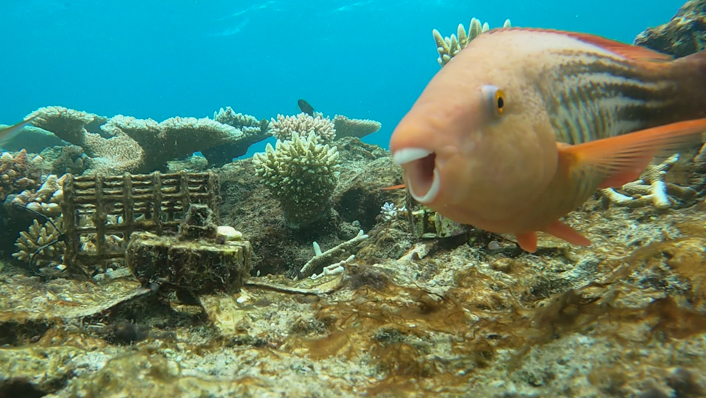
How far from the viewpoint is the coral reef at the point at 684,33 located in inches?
211

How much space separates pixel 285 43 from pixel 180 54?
28.7 m

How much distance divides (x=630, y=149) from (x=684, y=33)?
6546 millimetres

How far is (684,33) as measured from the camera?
5457 millimetres

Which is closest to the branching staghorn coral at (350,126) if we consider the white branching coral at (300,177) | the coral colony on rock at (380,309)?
the white branching coral at (300,177)

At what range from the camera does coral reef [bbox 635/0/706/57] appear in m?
5.35

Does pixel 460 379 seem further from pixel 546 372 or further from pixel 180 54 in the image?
pixel 180 54

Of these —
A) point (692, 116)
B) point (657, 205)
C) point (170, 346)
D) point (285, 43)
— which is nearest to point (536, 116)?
point (692, 116)

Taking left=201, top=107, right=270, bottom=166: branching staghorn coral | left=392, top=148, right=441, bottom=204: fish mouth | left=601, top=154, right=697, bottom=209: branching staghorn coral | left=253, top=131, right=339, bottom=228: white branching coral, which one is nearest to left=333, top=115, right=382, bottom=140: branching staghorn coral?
left=201, top=107, right=270, bottom=166: branching staghorn coral

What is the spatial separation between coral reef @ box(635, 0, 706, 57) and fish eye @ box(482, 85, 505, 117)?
256 inches

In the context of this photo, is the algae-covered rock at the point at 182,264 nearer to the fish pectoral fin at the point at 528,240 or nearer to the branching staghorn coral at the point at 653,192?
the fish pectoral fin at the point at 528,240

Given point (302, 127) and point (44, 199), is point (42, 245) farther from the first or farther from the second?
point (302, 127)

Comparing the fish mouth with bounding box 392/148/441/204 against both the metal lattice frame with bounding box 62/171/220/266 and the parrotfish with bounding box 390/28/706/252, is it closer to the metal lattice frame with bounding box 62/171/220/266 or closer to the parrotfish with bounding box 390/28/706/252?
the parrotfish with bounding box 390/28/706/252

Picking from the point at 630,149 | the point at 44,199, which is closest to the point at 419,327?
the point at 630,149

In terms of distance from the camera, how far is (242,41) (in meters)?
96.6
